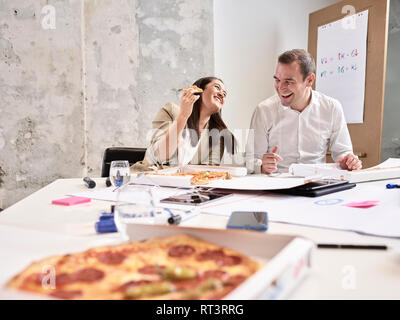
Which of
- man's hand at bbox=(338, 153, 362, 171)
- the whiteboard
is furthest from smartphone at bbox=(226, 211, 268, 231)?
the whiteboard

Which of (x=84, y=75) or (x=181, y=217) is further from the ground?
(x=84, y=75)

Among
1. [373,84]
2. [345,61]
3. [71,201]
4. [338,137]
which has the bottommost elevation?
[71,201]

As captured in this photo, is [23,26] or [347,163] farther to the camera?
[23,26]

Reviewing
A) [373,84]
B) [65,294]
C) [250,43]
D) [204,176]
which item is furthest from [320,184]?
[250,43]

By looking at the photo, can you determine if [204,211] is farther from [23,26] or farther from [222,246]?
[23,26]

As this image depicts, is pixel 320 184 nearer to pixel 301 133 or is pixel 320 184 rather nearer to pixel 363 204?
→ pixel 363 204

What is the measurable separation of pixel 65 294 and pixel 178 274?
5.8 inches

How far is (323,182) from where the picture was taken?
1271mm

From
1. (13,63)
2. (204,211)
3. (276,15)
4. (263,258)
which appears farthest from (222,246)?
(276,15)

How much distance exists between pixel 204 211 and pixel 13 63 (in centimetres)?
252

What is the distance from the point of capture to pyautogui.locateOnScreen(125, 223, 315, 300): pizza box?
374mm

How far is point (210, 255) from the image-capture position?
555 millimetres

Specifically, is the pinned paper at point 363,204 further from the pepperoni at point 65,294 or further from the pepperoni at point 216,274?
the pepperoni at point 65,294

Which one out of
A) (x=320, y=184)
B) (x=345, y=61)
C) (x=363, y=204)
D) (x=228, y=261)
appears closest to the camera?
(x=228, y=261)
